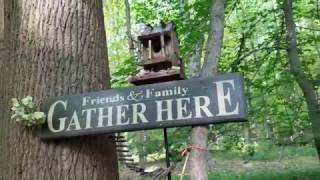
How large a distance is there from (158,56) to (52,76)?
712 mm

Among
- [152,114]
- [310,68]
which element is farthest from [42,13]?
[310,68]

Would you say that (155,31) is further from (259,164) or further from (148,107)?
(259,164)

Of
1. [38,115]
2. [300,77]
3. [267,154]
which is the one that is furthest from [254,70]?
[38,115]

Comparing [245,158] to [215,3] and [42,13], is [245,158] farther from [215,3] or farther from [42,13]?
[42,13]

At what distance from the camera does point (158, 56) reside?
238 cm

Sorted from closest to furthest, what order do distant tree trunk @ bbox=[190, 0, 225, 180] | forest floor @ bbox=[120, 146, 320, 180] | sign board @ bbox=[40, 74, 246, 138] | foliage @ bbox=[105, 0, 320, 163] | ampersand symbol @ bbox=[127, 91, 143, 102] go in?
sign board @ bbox=[40, 74, 246, 138], ampersand symbol @ bbox=[127, 91, 143, 102], distant tree trunk @ bbox=[190, 0, 225, 180], foliage @ bbox=[105, 0, 320, 163], forest floor @ bbox=[120, 146, 320, 180]

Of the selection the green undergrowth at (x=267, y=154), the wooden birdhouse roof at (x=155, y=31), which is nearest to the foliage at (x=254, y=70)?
the wooden birdhouse roof at (x=155, y=31)

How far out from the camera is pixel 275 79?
24.6 feet

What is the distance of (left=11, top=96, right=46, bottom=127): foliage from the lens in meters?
1.76

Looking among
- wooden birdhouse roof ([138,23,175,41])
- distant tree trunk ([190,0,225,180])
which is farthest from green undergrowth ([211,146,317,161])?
wooden birdhouse roof ([138,23,175,41])

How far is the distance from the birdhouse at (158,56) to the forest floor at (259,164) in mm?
5944

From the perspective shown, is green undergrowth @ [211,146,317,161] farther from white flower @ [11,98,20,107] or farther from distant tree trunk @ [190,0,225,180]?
white flower @ [11,98,20,107]

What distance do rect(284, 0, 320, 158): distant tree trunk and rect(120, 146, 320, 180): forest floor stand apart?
169 cm

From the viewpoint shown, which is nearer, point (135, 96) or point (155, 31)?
point (135, 96)
